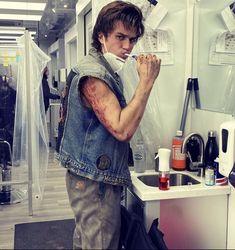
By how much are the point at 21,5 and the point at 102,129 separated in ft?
15.9

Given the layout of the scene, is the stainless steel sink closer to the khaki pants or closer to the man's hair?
the khaki pants

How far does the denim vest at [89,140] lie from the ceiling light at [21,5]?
463cm

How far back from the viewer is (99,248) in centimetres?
131

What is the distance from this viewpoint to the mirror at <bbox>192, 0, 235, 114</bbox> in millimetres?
1816

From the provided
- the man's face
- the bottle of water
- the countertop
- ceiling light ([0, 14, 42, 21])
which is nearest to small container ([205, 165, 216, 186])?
the countertop

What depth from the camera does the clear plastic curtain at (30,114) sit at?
120 inches

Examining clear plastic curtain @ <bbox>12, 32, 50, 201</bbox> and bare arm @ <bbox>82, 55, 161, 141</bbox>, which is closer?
bare arm @ <bbox>82, 55, 161, 141</bbox>

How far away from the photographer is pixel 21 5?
18.1 feet

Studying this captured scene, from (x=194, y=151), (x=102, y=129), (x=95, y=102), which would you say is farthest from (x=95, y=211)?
(x=194, y=151)

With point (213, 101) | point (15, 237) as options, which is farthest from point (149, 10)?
point (15, 237)

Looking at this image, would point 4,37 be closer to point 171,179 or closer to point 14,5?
point 14,5

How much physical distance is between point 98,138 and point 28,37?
6.66 feet

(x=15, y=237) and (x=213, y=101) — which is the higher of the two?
(x=213, y=101)

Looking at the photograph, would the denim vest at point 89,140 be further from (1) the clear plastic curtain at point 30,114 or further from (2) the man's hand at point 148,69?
(1) the clear plastic curtain at point 30,114
